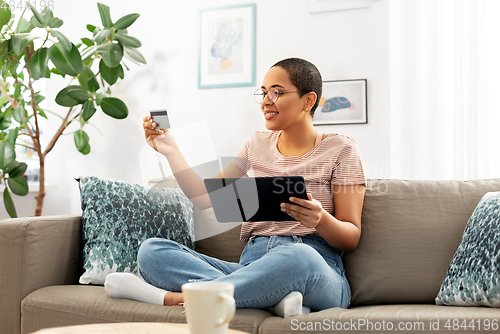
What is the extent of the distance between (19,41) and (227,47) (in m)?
1.00

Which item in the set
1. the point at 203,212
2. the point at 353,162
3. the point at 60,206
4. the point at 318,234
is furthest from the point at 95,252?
the point at 60,206

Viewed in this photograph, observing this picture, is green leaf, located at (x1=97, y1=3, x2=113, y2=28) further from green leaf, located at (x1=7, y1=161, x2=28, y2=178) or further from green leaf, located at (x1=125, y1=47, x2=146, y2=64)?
green leaf, located at (x1=7, y1=161, x2=28, y2=178)

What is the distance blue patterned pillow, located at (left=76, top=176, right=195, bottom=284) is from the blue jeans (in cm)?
22

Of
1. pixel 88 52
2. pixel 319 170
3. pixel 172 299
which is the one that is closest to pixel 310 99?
pixel 319 170

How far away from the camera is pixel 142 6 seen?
2512mm

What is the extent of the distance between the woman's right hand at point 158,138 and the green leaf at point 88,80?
933mm

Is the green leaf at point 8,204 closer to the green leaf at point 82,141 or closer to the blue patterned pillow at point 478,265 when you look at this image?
the green leaf at point 82,141

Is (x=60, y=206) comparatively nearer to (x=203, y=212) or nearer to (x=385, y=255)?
(x=203, y=212)

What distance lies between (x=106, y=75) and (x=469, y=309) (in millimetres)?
1900

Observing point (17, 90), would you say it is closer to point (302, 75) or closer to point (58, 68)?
point (58, 68)

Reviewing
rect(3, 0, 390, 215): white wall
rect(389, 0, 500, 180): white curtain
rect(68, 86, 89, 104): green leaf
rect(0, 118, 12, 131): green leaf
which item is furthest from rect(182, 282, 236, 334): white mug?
rect(0, 118, 12, 131): green leaf

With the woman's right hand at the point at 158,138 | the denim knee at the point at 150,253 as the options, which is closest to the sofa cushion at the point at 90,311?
the denim knee at the point at 150,253

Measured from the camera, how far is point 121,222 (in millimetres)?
1562

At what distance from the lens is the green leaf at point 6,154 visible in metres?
2.28
